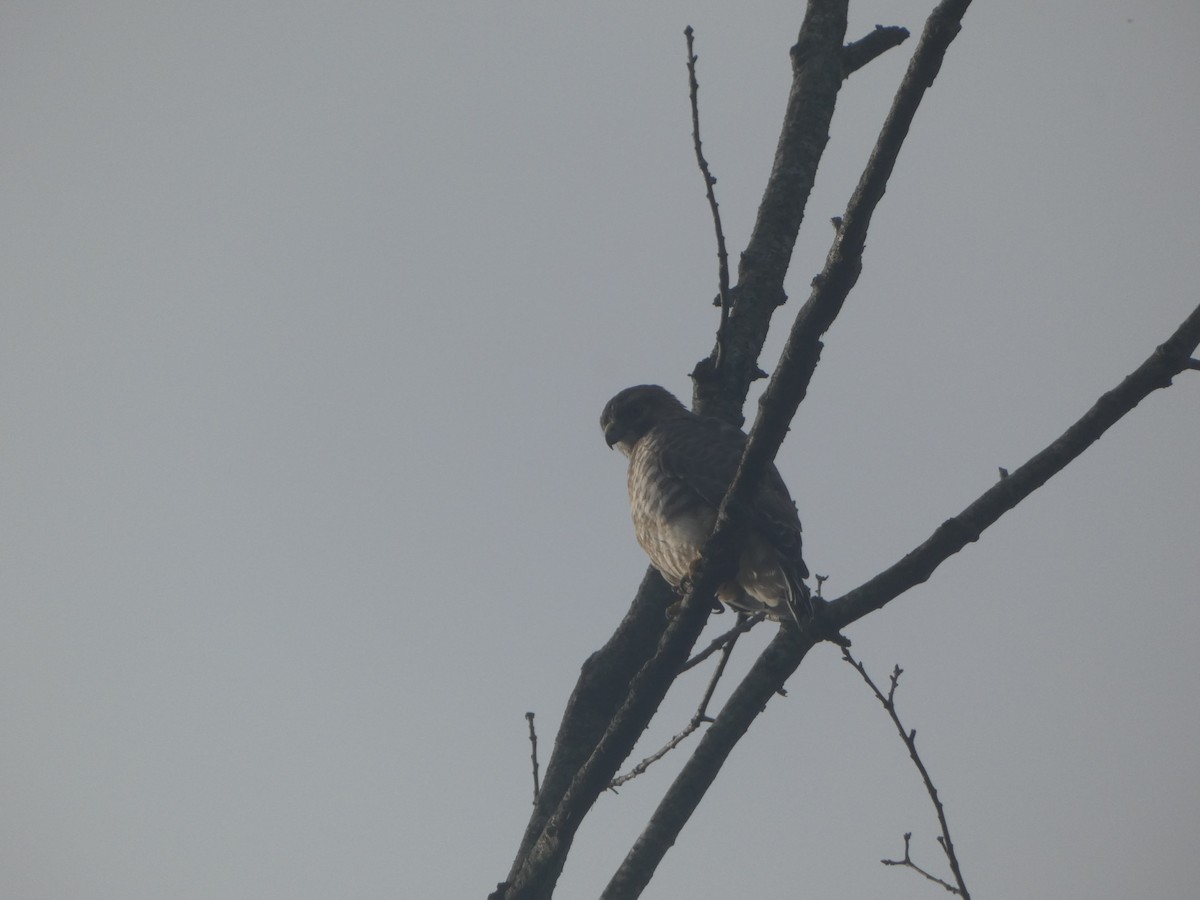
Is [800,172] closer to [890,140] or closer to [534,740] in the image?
[890,140]

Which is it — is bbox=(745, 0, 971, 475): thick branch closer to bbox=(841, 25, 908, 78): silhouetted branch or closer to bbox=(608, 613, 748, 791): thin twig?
bbox=(608, 613, 748, 791): thin twig

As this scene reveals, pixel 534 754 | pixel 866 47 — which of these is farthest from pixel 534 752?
pixel 866 47

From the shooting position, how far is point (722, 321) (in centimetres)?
370

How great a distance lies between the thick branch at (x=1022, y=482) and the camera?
2.68 m

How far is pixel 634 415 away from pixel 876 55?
9.59 ft

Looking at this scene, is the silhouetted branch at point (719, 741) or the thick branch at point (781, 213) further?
the thick branch at point (781, 213)

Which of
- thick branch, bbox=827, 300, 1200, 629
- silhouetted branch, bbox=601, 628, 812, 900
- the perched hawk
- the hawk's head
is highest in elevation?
the hawk's head

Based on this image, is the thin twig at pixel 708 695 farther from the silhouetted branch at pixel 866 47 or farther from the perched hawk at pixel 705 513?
the silhouetted branch at pixel 866 47

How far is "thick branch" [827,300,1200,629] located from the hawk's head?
390 centimetres

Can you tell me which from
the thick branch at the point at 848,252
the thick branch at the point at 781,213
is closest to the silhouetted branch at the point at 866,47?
the thick branch at the point at 781,213

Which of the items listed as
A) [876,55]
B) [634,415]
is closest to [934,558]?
[876,55]

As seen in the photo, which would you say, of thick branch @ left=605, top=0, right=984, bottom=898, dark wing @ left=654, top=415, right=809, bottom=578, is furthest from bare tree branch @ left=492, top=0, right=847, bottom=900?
dark wing @ left=654, top=415, right=809, bottom=578

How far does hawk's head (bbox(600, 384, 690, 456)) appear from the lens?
7113 mm

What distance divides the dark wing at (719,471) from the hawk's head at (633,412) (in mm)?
1316
